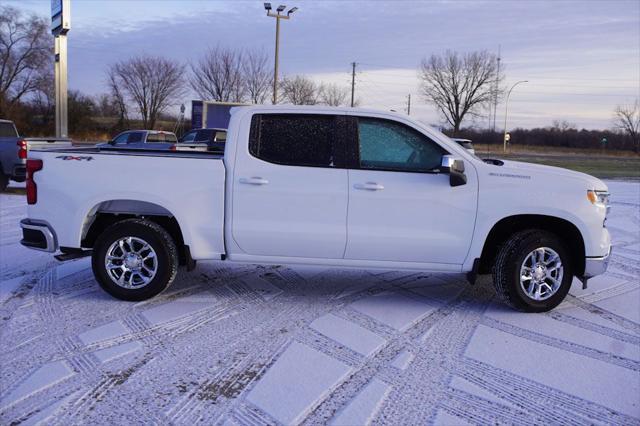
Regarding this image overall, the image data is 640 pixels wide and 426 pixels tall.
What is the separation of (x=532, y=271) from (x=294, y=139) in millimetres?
2543

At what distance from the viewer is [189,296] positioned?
19.1ft

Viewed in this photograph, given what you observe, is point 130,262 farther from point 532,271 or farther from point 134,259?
point 532,271

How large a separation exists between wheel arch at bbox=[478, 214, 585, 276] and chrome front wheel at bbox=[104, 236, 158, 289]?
3.18m

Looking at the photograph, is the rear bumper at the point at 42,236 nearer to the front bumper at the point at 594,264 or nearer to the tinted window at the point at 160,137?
the front bumper at the point at 594,264

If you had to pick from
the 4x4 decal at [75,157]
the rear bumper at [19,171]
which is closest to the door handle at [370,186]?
the 4x4 decal at [75,157]

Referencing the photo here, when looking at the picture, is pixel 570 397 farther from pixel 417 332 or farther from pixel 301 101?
pixel 301 101

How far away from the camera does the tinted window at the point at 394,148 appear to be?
5.38m

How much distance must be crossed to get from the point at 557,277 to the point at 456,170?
4.77ft

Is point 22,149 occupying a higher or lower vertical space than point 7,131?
lower

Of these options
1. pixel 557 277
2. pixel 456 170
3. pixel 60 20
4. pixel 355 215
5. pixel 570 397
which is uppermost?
pixel 60 20

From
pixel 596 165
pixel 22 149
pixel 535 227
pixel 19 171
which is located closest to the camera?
pixel 535 227

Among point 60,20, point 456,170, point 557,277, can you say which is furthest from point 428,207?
point 60,20

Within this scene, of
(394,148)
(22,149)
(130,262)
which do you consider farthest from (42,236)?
(22,149)

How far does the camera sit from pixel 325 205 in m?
5.32
